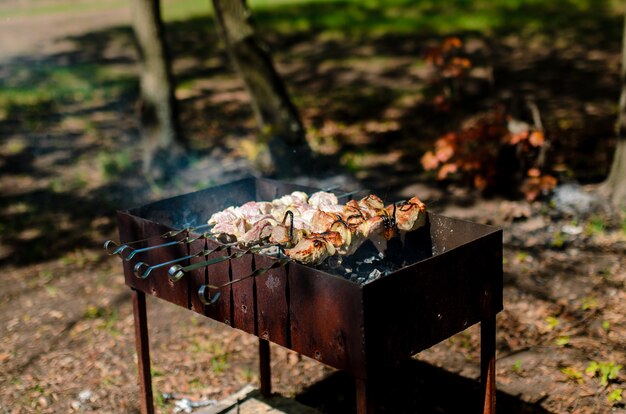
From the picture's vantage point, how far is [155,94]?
9.21 metres

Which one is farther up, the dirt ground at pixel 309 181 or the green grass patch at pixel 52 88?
the green grass patch at pixel 52 88

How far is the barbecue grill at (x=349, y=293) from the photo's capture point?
3182mm

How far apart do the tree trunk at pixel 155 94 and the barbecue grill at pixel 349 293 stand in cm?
521

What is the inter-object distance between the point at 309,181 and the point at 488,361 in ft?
16.1

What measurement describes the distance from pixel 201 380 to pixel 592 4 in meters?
13.4

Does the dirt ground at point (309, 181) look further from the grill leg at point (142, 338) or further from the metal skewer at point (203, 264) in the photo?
the metal skewer at point (203, 264)

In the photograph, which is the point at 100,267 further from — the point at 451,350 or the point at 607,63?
the point at 607,63

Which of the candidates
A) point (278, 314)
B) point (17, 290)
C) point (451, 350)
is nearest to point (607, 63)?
point (451, 350)

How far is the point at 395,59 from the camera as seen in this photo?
14.1 meters

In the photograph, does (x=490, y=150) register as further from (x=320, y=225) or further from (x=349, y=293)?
(x=349, y=293)

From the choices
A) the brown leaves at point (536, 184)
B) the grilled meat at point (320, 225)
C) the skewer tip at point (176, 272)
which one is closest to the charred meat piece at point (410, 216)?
the grilled meat at point (320, 225)

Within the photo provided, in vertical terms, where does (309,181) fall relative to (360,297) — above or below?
below

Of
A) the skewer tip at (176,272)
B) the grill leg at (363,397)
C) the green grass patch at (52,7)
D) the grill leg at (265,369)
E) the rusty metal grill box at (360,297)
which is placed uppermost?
the green grass patch at (52,7)

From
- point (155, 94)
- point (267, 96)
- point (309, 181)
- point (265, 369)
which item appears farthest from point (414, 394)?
point (155, 94)
